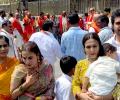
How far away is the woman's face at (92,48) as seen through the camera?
4320 mm

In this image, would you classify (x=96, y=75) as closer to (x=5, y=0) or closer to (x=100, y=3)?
(x=100, y=3)

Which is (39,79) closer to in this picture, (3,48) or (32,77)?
(32,77)

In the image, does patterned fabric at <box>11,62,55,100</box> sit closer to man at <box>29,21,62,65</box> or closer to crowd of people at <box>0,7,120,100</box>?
crowd of people at <box>0,7,120,100</box>

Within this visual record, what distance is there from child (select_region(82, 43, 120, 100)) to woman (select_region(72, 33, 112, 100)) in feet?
0.43

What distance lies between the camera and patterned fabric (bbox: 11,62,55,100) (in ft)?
14.7

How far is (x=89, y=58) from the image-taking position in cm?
447

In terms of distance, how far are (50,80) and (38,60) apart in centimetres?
26

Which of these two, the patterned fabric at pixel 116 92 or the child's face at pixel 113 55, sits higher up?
the child's face at pixel 113 55

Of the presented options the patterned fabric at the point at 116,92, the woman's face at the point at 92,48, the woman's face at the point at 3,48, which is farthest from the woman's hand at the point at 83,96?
the woman's face at the point at 3,48

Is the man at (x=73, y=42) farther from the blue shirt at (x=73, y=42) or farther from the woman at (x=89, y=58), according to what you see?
the woman at (x=89, y=58)

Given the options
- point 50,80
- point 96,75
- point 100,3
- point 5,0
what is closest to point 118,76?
point 96,75

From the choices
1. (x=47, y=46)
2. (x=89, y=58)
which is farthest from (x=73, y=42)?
(x=89, y=58)

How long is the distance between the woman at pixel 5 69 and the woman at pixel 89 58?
27.6 inches

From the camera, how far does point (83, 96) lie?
427cm
